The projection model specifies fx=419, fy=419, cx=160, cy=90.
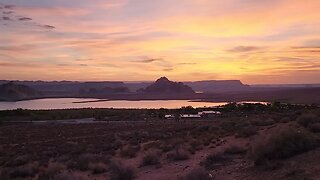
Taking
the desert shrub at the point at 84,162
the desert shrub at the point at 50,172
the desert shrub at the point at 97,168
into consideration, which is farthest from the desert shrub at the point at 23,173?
the desert shrub at the point at 97,168

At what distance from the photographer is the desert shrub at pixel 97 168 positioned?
20.1 metres

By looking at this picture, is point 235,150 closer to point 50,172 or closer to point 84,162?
point 84,162

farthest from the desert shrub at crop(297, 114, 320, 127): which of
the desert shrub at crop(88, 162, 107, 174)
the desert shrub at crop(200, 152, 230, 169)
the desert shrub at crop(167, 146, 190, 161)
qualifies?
the desert shrub at crop(88, 162, 107, 174)

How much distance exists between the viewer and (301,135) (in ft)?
56.0

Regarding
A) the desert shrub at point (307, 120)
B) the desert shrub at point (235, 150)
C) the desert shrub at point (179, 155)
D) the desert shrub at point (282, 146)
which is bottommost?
the desert shrub at point (179, 155)

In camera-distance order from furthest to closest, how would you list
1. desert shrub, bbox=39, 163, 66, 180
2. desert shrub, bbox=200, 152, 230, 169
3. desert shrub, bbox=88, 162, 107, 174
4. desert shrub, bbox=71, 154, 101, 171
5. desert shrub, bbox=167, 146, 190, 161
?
desert shrub, bbox=167, 146, 190, 161 → desert shrub, bbox=71, 154, 101, 171 → desert shrub, bbox=88, 162, 107, 174 → desert shrub, bbox=200, 152, 230, 169 → desert shrub, bbox=39, 163, 66, 180

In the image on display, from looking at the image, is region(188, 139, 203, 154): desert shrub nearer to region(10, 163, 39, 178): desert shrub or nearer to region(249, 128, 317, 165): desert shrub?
region(249, 128, 317, 165): desert shrub

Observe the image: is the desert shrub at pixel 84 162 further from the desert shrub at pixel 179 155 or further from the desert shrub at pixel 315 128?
the desert shrub at pixel 315 128

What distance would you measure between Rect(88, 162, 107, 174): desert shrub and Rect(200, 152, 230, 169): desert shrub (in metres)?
4.77

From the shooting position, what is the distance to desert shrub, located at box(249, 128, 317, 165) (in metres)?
16.5

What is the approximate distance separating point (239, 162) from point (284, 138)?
2892mm

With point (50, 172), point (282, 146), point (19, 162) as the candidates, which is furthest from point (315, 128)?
point (19, 162)

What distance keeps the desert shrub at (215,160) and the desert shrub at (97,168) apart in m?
4.77

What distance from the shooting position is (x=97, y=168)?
20.2 meters
